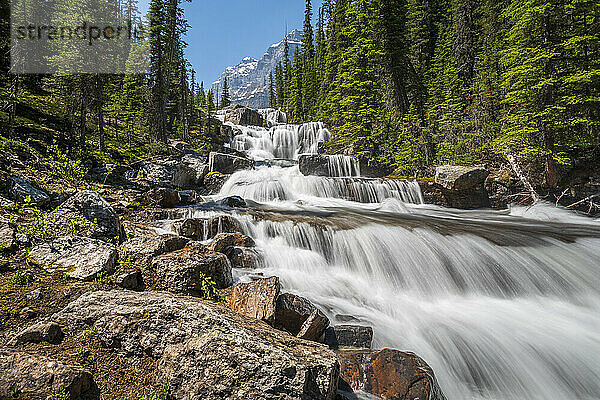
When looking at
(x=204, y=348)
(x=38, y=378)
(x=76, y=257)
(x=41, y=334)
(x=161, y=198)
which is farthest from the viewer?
(x=161, y=198)

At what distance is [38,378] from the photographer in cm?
193

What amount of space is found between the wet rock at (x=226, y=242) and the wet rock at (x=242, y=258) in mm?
196

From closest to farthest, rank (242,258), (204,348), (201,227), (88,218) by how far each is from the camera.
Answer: (204,348)
(88,218)
(242,258)
(201,227)

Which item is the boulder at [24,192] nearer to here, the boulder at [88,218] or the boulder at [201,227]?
the boulder at [88,218]

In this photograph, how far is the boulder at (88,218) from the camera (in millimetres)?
4684

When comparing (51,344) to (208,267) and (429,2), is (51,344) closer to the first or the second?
(208,267)

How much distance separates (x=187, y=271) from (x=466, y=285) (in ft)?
21.9

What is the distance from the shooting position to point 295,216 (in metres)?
10.8

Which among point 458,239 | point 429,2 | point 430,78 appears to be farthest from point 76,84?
point 429,2

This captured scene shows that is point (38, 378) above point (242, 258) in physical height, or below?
above

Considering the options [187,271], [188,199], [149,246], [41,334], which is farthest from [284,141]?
[41,334]

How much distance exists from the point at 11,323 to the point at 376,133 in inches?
778

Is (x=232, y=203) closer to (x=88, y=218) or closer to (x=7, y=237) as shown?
(x=88, y=218)

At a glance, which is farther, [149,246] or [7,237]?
[149,246]
